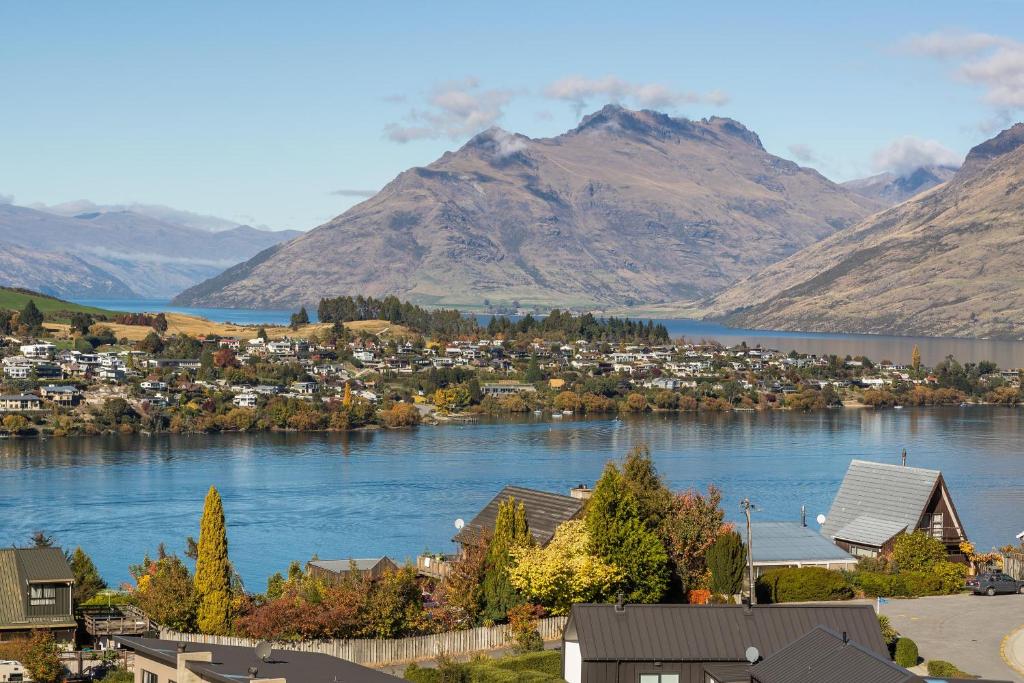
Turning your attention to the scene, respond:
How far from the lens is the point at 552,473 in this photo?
271 feet

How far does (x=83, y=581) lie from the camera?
1395 inches

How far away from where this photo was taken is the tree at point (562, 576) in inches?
1244

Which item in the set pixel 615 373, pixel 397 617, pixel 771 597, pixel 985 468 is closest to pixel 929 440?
pixel 985 468

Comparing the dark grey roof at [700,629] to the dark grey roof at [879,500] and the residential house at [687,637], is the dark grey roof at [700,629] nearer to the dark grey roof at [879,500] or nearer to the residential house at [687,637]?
the residential house at [687,637]

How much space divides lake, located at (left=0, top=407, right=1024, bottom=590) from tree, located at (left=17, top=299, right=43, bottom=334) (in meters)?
54.8

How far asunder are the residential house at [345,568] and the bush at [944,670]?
43.6 ft

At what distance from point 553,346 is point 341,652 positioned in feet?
489

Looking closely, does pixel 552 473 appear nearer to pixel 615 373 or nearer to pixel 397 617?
pixel 397 617

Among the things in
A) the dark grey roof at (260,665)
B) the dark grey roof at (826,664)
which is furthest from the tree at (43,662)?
the dark grey roof at (826,664)

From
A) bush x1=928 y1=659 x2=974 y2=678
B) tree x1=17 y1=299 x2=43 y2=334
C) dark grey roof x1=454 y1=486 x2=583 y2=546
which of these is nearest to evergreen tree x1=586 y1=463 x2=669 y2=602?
dark grey roof x1=454 y1=486 x2=583 y2=546

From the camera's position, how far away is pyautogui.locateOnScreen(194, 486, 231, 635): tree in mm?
32750

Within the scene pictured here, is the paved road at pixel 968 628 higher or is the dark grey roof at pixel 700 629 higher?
the dark grey roof at pixel 700 629

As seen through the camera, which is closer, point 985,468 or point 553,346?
point 985,468

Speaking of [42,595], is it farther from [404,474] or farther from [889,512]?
[404,474]
